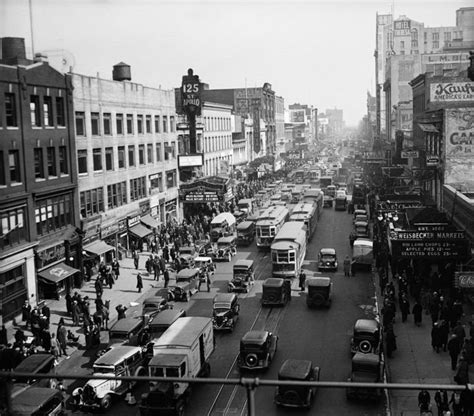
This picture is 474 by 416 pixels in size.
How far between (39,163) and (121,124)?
16.7 m

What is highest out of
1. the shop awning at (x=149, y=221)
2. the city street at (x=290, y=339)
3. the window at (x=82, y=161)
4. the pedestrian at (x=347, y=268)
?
the window at (x=82, y=161)

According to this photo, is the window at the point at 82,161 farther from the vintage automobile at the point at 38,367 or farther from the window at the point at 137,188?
the vintage automobile at the point at 38,367

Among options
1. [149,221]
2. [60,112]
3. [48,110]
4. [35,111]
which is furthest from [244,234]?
[35,111]

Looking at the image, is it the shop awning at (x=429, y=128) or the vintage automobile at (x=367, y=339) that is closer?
the vintage automobile at (x=367, y=339)

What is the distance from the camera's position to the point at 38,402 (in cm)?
1900

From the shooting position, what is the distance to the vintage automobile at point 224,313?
3058 cm

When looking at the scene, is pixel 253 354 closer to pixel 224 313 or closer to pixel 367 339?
pixel 367 339

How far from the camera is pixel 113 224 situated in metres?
49.9

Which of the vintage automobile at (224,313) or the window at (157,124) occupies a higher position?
the window at (157,124)

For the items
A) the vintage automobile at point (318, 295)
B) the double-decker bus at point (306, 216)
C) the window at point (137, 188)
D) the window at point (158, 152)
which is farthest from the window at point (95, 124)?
the vintage automobile at point (318, 295)

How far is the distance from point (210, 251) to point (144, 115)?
53.1ft

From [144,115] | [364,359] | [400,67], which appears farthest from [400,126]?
[364,359]

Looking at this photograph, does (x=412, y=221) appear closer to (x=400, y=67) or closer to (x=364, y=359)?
(x=364, y=359)

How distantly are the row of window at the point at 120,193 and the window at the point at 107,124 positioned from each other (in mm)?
4276
